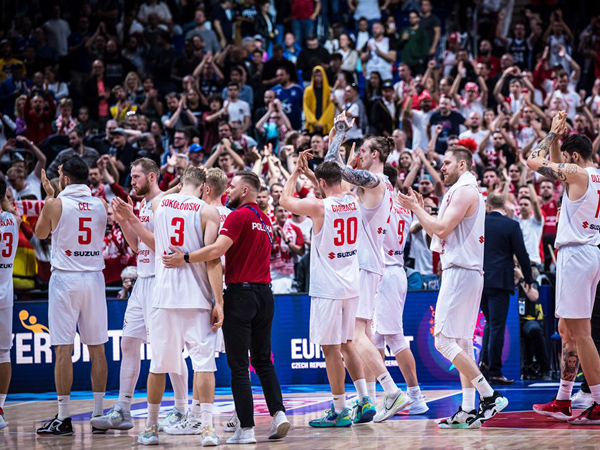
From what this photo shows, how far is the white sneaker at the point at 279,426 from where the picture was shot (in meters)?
8.63

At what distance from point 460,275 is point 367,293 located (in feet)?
4.18

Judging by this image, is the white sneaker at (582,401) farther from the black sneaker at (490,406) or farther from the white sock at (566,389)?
the black sneaker at (490,406)

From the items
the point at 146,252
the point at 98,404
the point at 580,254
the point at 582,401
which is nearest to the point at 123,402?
the point at 98,404

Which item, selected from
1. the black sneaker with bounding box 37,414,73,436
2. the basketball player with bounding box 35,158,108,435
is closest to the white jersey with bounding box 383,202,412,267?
the basketball player with bounding box 35,158,108,435

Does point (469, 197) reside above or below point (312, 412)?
above

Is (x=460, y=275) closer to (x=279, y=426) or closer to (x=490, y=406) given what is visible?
(x=490, y=406)

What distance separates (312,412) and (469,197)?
3.49m

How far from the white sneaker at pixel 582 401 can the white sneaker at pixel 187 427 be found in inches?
170

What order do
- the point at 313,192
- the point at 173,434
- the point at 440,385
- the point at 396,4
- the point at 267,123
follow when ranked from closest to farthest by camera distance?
the point at 173,434 < the point at 440,385 < the point at 313,192 < the point at 267,123 < the point at 396,4

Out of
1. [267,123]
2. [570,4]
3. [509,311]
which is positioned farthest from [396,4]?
[509,311]

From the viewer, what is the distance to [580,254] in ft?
30.4

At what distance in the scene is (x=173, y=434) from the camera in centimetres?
938

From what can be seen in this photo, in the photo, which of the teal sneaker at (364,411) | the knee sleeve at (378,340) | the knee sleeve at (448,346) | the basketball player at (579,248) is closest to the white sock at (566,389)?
the basketball player at (579,248)

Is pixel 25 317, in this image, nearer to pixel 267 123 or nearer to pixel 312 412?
pixel 312 412
